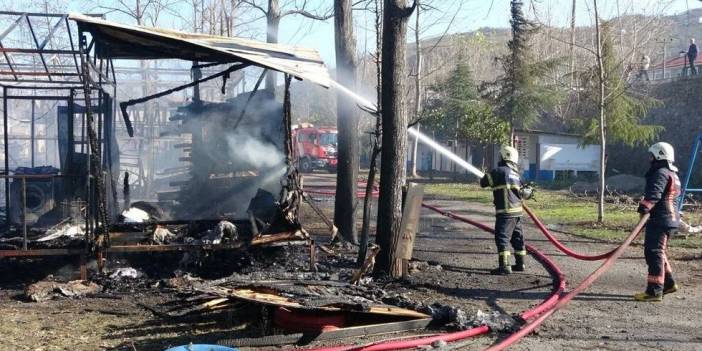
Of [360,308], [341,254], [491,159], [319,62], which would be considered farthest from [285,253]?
[491,159]

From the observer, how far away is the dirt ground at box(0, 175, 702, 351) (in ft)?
20.2

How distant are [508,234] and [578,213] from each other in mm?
9128

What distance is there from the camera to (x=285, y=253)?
9.99 metres

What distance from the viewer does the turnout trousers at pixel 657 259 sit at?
7863mm

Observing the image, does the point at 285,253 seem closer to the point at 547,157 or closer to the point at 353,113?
the point at 353,113

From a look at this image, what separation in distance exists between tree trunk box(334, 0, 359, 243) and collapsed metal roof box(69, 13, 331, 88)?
1.73m

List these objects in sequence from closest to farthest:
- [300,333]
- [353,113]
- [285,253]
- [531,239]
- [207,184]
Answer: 1. [300,333]
2. [285,253]
3. [353,113]
4. [531,239]
5. [207,184]

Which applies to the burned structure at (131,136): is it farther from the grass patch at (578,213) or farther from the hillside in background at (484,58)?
the hillside in background at (484,58)

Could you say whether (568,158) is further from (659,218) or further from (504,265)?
(659,218)

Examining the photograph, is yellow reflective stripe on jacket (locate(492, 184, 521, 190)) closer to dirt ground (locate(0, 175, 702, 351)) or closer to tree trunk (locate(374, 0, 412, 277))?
dirt ground (locate(0, 175, 702, 351))

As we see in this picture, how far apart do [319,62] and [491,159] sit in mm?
24217

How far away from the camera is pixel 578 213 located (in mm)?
17750

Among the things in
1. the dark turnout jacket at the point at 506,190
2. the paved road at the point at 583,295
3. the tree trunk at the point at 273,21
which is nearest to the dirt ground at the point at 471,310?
the paved road at the point at 583,295

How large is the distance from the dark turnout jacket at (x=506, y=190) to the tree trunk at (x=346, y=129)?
2.69 metres
